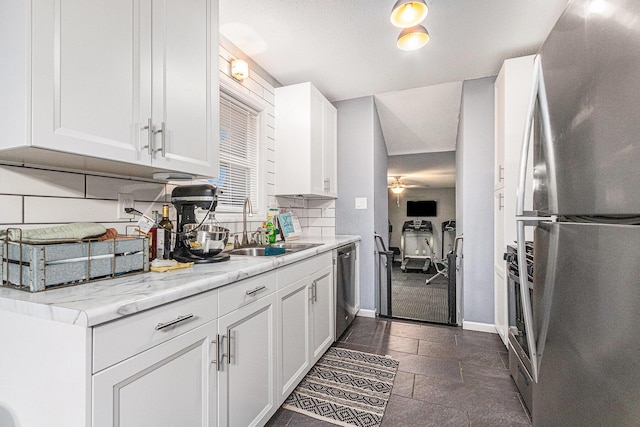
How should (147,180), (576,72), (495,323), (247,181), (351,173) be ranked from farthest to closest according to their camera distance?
1. (351,173)
2. (495,323)
3. (247,181)
4. (147,180)
5. (576,72)

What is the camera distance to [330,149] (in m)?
3.33

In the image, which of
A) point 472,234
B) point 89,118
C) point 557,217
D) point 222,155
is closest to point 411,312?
point 472,234

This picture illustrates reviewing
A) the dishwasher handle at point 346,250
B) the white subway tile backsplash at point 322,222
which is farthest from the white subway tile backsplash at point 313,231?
the dishwasher handle at point 346,250

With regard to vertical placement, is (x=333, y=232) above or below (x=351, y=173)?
below

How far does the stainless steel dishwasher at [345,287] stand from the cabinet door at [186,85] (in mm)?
1482

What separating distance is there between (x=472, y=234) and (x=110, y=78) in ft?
10.1

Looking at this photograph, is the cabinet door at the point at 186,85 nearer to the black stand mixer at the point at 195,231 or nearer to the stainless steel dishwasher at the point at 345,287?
the black stand mixer at the point at 195,231

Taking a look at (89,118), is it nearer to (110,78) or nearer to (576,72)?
(110,78)

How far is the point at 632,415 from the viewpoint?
1.73ft

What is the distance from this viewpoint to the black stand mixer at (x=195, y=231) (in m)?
1.50

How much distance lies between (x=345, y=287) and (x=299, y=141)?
1.44 metres

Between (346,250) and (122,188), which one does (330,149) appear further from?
(122,188)

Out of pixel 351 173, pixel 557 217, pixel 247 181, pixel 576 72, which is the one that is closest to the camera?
pixel 576 72

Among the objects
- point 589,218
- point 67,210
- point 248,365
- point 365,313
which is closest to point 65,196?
point 67,210
